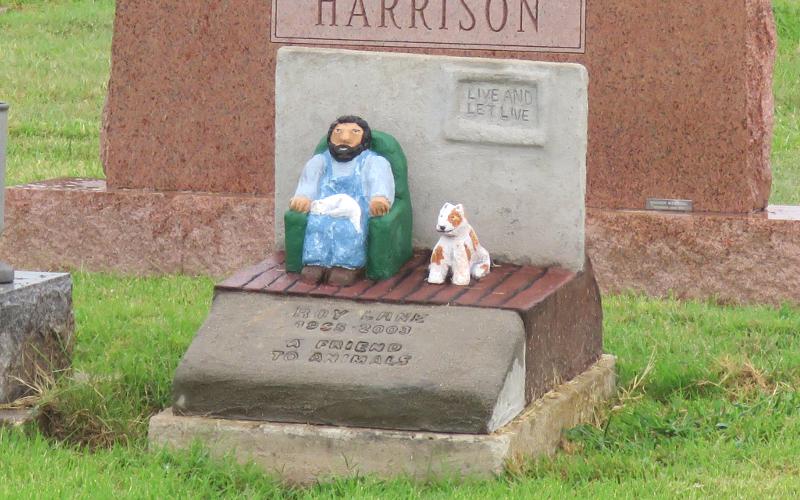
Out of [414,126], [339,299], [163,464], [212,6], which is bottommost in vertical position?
[163,464]

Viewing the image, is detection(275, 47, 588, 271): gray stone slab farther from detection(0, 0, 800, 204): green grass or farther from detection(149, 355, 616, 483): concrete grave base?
detection(0, 0, 800, 204): green grass

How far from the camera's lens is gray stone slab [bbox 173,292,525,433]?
516 cm

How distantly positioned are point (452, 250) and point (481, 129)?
546 millimetres

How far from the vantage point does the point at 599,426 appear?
5.85 meters

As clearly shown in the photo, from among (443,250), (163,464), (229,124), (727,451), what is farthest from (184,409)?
(229,124)

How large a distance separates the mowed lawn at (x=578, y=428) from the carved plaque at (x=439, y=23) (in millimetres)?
1363

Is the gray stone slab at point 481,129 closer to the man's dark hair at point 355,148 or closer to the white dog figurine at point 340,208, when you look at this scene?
the man's dark hair at point 355,148

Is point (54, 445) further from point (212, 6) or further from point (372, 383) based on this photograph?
point (212, 6)

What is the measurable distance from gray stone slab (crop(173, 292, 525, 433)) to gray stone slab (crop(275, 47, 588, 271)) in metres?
0.70

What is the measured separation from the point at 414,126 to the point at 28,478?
2.01 metres

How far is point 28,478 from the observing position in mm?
5020

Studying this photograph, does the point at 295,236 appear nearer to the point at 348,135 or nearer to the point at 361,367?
the point at 348,135

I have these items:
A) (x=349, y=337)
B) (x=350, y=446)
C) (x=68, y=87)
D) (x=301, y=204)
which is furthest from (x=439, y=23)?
(x=68, y=87)

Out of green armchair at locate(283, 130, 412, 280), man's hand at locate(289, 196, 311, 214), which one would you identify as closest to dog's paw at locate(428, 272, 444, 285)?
green armchair at locate(283, 130, 412, 280)
